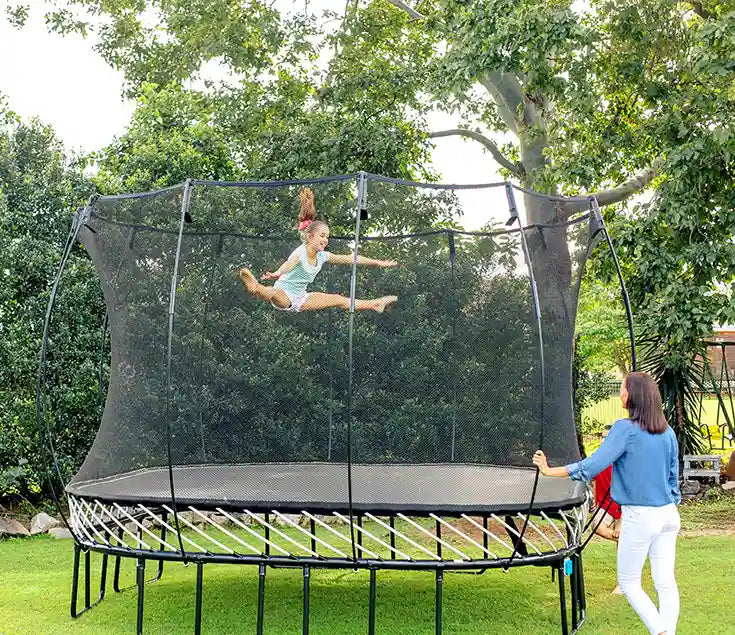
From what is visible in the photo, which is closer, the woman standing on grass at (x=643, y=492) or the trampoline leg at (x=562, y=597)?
the woman standing on grass at (x=643, y=492)

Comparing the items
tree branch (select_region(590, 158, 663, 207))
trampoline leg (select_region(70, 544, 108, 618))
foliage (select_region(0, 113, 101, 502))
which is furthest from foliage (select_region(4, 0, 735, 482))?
trampoline leg (select_region(70, 544, 108, 618))

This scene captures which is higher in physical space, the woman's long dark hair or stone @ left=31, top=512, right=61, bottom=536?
the woman's long dark hair

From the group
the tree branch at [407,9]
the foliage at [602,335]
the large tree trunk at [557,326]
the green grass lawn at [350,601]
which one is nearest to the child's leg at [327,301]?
the large tree trunk at [557,326]

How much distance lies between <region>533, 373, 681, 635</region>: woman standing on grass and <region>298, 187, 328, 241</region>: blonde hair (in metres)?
1.76

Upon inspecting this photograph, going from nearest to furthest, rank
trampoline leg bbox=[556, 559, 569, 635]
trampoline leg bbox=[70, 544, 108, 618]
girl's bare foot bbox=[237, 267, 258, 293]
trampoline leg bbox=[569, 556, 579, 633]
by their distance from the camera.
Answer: trampoline leg bbox=[556, 559, 569, 635]
trampoline leg bbox=[569, 556, 579, 633]
trampoline leg bbox=[70, 544, 108, 618]
girl's bare foot bbox=[237, 267, 258, 293]

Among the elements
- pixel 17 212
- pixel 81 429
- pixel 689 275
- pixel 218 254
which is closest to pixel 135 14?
pixel 17 212

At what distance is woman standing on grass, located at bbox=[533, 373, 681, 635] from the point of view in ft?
10.9

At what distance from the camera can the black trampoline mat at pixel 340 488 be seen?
3793mm

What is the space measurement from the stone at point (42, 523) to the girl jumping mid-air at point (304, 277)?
2.89 meters

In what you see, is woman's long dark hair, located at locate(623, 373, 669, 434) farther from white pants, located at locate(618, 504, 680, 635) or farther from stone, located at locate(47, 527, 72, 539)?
stone, located at locate(47, 527, 72, 539)

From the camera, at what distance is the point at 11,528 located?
6629mm

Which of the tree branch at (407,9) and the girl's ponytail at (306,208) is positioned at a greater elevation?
the tree branch at (407,9)

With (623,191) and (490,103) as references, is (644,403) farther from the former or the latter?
(490,103)

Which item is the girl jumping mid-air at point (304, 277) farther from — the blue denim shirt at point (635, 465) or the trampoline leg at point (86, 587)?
the blue denim shirt at point (635, 465)
